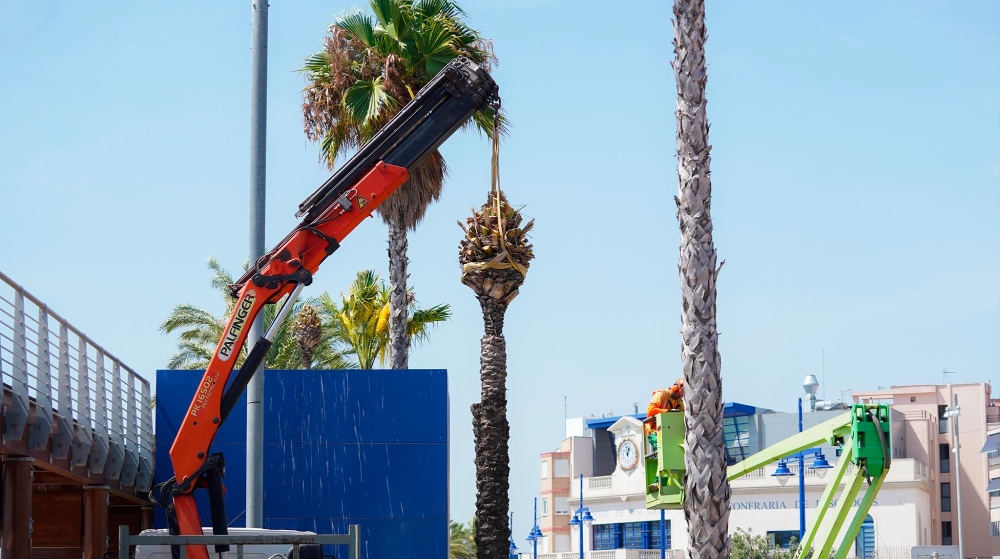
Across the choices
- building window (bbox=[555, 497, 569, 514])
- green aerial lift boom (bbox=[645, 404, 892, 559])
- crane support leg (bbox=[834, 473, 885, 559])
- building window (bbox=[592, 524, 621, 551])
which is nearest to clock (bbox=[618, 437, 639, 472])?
building window (bbox=[592, 524, 621, 551])

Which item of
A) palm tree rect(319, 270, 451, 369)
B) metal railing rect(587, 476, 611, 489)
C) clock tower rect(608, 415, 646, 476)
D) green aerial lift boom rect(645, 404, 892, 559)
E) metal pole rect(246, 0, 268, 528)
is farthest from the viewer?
metal railing rect(587, 476, 611, 489)

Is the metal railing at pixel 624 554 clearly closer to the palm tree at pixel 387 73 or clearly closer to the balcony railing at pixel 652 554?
the balcony railing at pixel 652 554

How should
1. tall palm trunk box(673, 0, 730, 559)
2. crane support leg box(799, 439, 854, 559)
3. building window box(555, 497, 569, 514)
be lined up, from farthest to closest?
building window box(555, 497, 569, 514) < crane support leg box(799, 439, 854, 559) < tall palm trunk box(673, 0, 730, 559)

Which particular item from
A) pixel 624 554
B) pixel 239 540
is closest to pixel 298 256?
pixel 239 540

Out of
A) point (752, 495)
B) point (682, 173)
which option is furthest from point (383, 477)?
point (752, 495)

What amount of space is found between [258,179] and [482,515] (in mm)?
9674

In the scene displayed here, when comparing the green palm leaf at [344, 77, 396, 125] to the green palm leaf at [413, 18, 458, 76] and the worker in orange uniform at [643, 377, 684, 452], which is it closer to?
the green palm leaf at [413, 18, 458, 76]

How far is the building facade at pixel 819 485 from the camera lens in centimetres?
7562

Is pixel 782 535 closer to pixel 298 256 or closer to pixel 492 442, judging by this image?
pixel 492 442

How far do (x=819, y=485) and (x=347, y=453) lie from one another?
59.8 meters

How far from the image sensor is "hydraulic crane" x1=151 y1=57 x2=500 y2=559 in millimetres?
14750

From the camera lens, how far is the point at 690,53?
1634cm

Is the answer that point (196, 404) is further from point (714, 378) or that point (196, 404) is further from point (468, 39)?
point (468, 39)

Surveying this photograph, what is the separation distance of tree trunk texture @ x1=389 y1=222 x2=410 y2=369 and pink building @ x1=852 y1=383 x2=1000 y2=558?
58.2 meters
